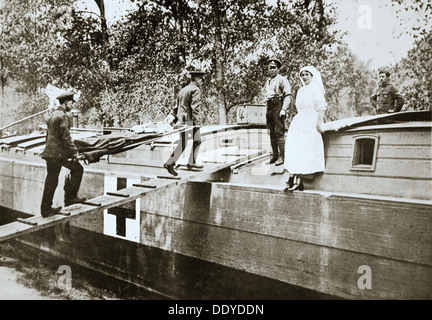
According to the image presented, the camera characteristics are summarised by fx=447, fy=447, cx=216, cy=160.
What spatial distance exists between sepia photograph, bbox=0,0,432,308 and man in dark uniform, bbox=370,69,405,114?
0.07 ft

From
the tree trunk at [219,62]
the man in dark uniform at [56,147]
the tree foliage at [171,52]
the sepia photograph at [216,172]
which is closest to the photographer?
the sepia photograph at [216,172]

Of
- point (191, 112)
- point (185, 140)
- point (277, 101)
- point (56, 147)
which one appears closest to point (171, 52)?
point (191, 112)

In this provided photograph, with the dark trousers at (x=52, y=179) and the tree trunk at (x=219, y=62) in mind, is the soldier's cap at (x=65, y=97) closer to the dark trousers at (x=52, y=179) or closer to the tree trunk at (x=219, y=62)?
the dark trousers at (x=52, y=179)

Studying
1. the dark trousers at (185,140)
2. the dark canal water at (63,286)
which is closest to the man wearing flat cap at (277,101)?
the dark trousers at (185,140)

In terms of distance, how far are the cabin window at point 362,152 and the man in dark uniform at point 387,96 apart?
181 centimetres

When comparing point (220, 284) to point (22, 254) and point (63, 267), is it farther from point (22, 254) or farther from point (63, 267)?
point (22, 254)

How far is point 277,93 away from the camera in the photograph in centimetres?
682

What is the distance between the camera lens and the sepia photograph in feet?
17.5

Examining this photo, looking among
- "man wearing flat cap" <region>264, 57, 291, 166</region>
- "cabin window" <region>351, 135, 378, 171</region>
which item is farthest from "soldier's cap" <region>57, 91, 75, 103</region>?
"cabin window" <region>351, 135, 378, 171</region>

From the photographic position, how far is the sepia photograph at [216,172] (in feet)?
17.5

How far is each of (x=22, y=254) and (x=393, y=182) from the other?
9129 millimetres

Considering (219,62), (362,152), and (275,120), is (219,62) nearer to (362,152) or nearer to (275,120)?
(275,120)

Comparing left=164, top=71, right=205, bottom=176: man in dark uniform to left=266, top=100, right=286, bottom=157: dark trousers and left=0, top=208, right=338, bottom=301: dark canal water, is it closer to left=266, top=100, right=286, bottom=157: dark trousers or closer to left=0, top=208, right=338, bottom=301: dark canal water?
left=266, top=100, right=286, bottom=157: dark trousers
